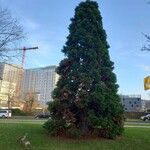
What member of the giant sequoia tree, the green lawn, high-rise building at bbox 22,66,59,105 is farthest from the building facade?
the green lawn

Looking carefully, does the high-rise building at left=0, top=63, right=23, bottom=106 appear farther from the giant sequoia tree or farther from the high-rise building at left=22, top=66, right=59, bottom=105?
the giant sequoia tree

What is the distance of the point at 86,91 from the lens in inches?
755

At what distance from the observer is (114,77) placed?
2031 cm

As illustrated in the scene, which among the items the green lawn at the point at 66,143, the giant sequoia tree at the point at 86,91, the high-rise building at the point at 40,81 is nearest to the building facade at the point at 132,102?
the high-rise building at the point at 40,81

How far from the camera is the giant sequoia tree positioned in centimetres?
1881

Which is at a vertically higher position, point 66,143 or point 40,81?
point 40,81

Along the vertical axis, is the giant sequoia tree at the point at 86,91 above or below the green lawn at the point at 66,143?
above

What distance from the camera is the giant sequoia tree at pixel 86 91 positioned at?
1881 cm

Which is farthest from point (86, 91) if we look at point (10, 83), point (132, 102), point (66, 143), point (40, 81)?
point (132, 102)

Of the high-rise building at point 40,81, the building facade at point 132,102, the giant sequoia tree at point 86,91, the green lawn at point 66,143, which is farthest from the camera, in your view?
the building facade at point 132,102

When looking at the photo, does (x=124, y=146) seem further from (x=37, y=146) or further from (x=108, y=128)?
(x=37, y=146)

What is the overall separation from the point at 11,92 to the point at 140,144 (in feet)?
285

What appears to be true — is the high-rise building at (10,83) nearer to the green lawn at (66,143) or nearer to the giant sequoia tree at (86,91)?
the giant sequoia tree at (86,91)

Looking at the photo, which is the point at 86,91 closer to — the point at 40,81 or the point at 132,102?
the point at 40,81
